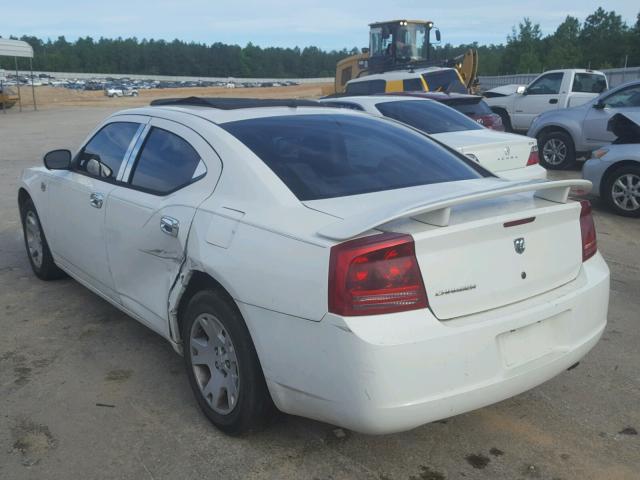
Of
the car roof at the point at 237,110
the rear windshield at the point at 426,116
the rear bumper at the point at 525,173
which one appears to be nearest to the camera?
the car roof at the point at 237,110

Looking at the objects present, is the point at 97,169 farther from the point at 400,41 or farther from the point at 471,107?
the point at 400,41

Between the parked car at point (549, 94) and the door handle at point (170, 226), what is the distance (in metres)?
13.7

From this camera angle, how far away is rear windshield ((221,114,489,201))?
330 centimetres

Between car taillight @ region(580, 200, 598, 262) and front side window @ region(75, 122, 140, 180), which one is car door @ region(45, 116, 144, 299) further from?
car taillight @ region(580, 200, 598, 262)

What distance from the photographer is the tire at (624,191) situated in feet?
26.7

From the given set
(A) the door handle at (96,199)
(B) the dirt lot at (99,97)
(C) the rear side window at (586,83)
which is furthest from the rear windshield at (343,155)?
(B) the dirt lot at (99,97)

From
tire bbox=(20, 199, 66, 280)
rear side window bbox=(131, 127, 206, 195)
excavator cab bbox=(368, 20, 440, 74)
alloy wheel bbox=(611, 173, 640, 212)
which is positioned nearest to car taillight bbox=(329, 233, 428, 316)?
rear side window bbox=(131, 127, 206, 195)

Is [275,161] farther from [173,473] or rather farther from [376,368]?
[173,473]

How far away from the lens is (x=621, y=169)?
27.2 ft

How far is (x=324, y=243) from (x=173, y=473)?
124 centimetres

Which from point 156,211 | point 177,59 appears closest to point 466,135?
point 156,211

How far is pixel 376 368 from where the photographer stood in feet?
8.25

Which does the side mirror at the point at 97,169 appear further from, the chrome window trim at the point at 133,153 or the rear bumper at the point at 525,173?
the rear bumper at the point at 525,173

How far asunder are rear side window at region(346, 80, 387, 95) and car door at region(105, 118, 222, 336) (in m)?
11.8
